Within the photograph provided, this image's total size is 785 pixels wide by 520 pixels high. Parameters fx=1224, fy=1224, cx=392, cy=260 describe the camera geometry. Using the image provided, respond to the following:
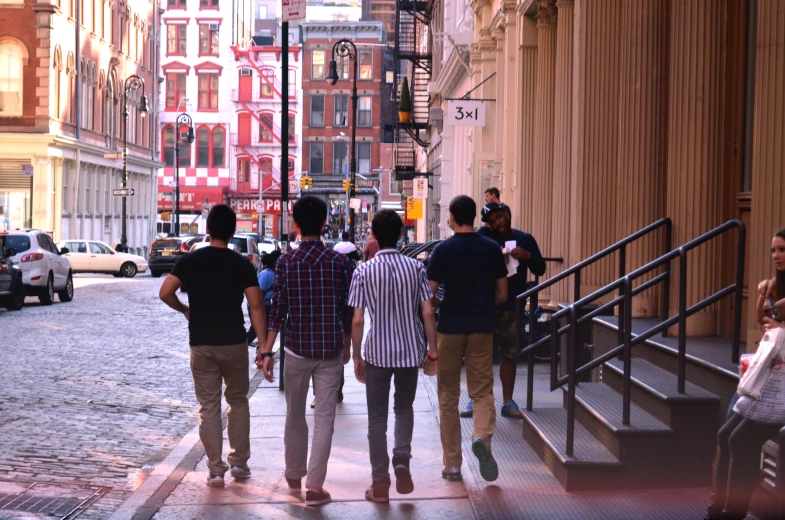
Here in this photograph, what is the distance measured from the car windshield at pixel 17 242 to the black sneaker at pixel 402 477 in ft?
72.8

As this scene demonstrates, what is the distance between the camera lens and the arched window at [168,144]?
3760 inches

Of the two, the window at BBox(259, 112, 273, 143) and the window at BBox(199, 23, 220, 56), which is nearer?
the window at BBox(199, 23, 220, 56)

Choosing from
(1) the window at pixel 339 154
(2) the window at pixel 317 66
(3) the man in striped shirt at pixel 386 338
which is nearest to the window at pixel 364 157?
(1) the window at pixel 339 154

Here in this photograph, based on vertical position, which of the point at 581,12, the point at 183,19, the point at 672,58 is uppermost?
the point at 183,19

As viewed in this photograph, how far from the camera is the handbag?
600 cm

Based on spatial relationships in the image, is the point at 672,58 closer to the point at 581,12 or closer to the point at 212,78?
the point at 581,12

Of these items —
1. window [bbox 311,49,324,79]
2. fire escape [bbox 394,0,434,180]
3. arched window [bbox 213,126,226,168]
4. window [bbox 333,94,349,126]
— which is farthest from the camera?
window [bbox 311,49,324,79]

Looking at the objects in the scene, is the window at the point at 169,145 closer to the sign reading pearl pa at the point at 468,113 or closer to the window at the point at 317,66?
the window at the point at 317,66

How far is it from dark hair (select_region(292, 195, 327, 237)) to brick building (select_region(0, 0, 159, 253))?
47.2 metres

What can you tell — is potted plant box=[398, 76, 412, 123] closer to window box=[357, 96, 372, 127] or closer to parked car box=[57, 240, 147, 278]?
parked car box=[57, 240, 147, 278]

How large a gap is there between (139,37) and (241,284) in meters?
67.2

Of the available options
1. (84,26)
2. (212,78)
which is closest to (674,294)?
Answer: (84,26)

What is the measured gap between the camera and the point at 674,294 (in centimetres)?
1062

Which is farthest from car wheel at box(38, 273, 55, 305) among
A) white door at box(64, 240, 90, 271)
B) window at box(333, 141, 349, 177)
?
window at box(333, 141, 349, 177)
